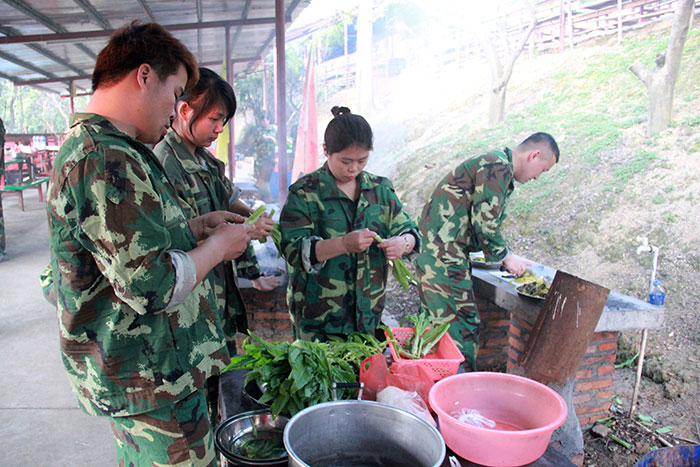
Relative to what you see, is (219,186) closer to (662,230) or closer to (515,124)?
(662,230)

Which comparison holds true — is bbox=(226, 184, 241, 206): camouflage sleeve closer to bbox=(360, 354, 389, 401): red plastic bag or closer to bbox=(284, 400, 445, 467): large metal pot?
bbox=(360, 354, 389, 401): red plastic bag

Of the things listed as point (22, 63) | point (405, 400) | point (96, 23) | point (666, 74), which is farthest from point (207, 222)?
point (22, 63)

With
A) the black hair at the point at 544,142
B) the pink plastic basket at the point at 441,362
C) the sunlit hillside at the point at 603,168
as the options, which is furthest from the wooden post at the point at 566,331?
the sunlit hillside at the point at 603,168

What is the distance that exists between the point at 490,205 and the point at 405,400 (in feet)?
7.17

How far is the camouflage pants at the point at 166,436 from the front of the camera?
Result: 1.35 m

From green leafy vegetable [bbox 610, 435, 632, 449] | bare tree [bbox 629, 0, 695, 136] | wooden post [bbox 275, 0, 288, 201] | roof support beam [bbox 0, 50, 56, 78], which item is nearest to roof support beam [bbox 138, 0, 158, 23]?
wooden post [bbox 275, 0, 288, 201]

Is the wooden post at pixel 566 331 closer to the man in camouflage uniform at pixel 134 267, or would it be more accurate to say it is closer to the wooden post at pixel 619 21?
the man in camouflage uniform at pixel 134 267

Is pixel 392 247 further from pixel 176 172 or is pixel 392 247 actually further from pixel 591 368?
pixel 591 368

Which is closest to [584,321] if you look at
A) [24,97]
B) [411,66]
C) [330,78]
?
[411,66]

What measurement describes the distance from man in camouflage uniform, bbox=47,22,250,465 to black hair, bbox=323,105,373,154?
900 mm

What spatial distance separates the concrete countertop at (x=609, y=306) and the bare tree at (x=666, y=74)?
374 centimetres

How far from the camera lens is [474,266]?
4289mm

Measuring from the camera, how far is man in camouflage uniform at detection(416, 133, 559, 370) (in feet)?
10.8

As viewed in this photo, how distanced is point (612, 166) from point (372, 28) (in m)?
11.0
